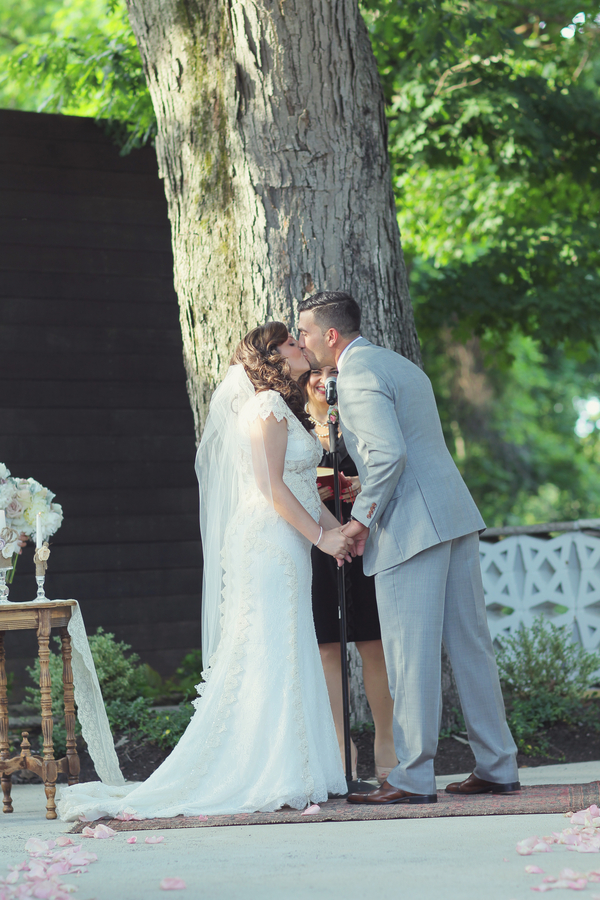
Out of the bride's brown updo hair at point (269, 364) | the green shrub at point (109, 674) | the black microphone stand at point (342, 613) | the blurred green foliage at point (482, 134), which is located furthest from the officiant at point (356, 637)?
the blurred green foliage at point (482, 134)

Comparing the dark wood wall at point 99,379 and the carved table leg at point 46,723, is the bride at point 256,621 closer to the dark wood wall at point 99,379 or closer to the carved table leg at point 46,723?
the carved table leg at point 46,723

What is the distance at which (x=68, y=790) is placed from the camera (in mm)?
3637

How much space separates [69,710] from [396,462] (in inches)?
67.8

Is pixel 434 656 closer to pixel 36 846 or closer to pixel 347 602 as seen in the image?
pixel 347 602

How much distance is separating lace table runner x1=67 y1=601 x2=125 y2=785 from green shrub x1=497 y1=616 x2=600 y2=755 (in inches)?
83.8

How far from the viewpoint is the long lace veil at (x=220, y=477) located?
375cm

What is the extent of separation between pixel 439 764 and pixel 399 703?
1.44 metres

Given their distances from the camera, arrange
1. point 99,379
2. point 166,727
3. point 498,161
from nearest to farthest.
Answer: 1. point 166,727
2. point 99,379
3. point 498,161

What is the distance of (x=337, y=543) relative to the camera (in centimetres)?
357

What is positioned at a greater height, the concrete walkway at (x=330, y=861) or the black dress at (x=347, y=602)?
the black dress at (x=347, y=602)

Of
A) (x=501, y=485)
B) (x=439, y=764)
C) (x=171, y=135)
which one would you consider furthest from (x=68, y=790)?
(x=501, y=485)

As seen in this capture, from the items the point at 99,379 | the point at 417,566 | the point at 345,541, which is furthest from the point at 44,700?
the point at 99,379

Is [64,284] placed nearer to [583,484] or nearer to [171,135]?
[171,135]

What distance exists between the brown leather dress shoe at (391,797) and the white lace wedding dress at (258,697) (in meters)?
0.16
